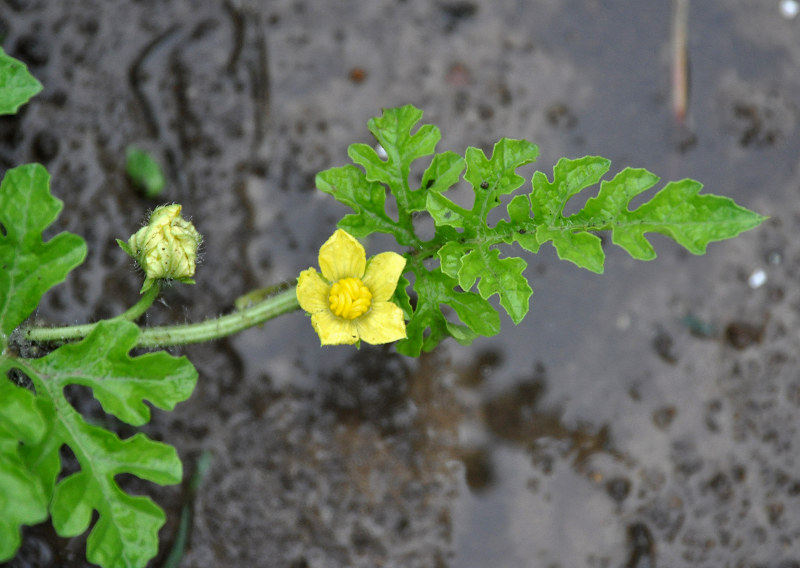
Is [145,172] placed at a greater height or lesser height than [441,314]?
lesser

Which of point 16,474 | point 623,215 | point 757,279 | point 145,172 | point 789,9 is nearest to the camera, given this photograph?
point 16,474

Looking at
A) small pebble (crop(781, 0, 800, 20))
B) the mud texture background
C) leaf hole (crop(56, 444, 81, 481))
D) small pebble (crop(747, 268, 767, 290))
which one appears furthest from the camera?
small pebble (crop(781, 0, 800, 20))

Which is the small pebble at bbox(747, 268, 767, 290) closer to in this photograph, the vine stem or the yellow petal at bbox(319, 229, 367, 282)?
the yellow petal at bbox(319, 229, 367, 282)

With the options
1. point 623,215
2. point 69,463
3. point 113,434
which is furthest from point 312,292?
point 69,463

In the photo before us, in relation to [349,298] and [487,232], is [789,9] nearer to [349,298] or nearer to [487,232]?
[487,232]

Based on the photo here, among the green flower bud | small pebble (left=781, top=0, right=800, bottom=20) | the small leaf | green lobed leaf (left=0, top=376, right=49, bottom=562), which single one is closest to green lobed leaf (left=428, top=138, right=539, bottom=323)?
the green flower bud

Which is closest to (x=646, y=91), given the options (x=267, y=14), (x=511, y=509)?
(x=267, y=14)
